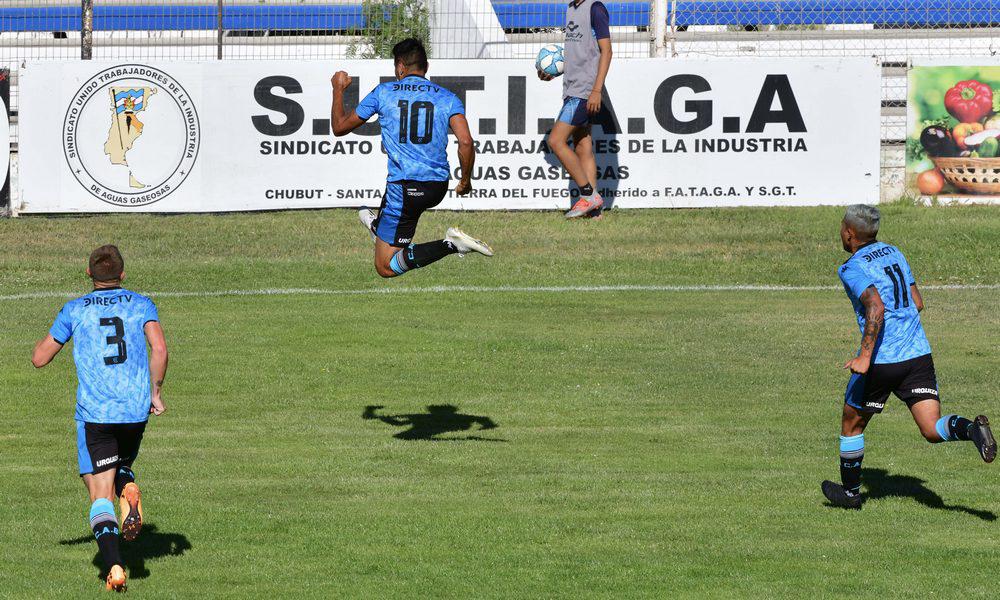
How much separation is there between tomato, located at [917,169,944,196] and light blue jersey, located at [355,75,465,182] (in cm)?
1246

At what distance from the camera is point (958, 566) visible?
837cm

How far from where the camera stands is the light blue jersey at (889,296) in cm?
898

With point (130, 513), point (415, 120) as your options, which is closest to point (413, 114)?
point (415, 120)

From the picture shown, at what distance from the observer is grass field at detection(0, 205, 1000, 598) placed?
8469 mm

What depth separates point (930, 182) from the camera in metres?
21.8

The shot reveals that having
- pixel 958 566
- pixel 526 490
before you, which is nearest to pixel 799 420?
pixel 526 490

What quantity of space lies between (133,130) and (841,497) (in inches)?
599

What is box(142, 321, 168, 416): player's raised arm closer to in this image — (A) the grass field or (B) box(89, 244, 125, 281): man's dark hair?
(B) box(89, 244, 125, 281): man's dark hair

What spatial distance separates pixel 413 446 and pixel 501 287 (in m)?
7.30

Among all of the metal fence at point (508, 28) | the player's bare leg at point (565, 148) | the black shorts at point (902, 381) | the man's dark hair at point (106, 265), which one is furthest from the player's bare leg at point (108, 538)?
the metal fence at point (508, 28)

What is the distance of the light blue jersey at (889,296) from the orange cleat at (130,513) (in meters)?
4.59

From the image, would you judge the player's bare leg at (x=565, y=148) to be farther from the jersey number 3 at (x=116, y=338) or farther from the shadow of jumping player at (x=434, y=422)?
the jersey number 3 at (x=116, y=338)

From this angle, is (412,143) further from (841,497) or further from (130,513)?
(130,513)

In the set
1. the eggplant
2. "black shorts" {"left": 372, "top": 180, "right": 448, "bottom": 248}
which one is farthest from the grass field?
"black shorts" {"left": 372, "top": 180, "right": 448, "bottom": 248}
